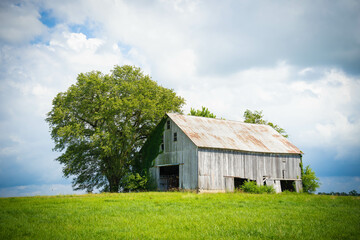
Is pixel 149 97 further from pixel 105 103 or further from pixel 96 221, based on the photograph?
pixel 96 221

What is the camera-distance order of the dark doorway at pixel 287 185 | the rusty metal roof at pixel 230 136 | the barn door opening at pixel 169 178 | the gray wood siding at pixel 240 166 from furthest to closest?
1. the dark doorway at pixel 287 185
2. the barn door opening at pixel 169 178
3. the rusty metal roof at pixel 230 136
4. the gray wood siding at pixel 240 166

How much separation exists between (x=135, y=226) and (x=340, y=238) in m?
6.62

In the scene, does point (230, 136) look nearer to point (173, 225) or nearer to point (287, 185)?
point (287, 185)

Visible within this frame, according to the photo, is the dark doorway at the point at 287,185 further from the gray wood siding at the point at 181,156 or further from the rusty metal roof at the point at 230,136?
the gray wood siding at the point at 181,156

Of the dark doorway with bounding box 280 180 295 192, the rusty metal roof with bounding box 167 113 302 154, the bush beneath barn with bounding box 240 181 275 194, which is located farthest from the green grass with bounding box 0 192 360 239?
the dark doorway with bounding box 280 180 295 192

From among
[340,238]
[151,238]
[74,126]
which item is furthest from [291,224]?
[74,126]

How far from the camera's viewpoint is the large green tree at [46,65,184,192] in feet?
116

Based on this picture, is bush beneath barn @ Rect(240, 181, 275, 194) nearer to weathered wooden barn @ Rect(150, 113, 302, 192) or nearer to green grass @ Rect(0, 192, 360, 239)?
weathered wooden barn @ Rect(150, 113, 302, 192)

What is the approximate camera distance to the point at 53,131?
120 feet

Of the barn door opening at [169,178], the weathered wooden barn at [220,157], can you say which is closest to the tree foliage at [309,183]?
the weathered wooden barn at [220,157]

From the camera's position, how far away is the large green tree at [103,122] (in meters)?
35.5

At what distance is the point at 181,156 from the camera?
31.4 metres

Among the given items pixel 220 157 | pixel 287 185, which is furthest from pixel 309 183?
pixel 220 157

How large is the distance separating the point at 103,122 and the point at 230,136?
49.2ft
